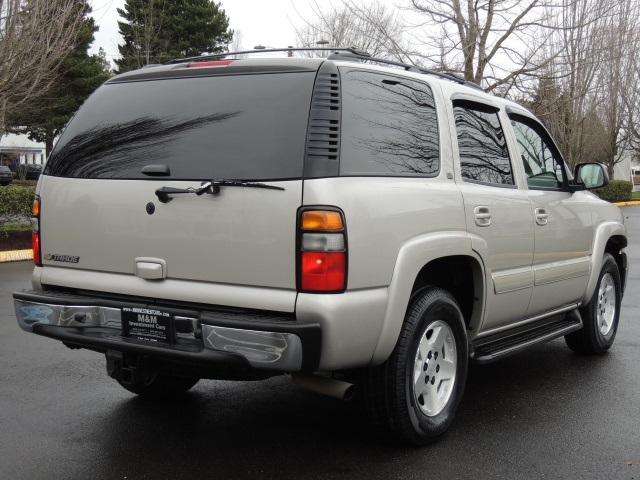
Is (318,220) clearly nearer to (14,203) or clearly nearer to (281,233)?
(281,233)

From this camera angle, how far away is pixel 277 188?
3311 mm

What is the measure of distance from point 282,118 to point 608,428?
104 inches

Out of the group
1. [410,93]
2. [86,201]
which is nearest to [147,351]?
[86,201]

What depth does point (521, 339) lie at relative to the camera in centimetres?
489

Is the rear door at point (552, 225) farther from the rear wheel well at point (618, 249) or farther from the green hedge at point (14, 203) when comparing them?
the green hedge at point (14, 203)

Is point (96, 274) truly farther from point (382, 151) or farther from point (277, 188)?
point (382, 151)

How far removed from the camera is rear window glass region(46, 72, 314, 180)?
3.41m

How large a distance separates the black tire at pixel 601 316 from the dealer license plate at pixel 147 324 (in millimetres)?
3722

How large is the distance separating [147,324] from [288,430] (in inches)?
45.6

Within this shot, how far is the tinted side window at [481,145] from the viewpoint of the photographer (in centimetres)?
440

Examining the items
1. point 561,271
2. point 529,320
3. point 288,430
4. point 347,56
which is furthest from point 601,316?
point 347,56

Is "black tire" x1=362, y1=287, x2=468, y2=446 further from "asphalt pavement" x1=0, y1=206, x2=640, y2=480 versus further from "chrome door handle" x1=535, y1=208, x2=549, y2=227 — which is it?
"chrome door handle" x1=535, y1=208, x2=549, y2=227

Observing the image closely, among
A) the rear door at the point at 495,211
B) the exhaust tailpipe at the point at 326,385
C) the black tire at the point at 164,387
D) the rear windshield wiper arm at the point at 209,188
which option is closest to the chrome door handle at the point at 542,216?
the rear door at the point at 495,211

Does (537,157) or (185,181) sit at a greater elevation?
(537,157)
